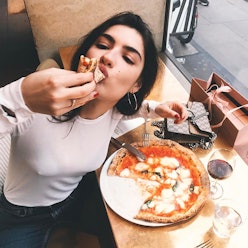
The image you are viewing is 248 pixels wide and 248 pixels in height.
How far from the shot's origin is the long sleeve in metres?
0.82

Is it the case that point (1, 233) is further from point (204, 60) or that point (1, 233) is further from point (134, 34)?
point (204, 60)

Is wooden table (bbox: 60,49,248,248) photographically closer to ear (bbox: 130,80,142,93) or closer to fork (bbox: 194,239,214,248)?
fork (bbox: 194,239,214,248)

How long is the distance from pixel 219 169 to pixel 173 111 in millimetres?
368

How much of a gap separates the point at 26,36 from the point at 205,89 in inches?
92.2

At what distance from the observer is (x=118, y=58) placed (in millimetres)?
1188

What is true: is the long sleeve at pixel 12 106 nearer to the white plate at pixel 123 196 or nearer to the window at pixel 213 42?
the white plate at pixel 123 196

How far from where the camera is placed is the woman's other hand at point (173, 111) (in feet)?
4.58

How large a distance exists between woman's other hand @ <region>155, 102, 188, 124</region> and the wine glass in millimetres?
252

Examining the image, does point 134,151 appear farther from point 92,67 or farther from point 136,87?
point 92,67

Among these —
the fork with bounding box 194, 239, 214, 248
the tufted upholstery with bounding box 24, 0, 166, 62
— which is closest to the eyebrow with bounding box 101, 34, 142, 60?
the fork with bounding box 194, 239, 214, 248

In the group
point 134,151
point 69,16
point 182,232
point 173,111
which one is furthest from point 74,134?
point 69,16

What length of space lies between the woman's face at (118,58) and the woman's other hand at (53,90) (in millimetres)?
317

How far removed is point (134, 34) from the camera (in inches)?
50.1

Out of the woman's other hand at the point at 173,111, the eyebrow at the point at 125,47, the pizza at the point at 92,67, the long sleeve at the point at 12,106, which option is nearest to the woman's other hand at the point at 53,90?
the long sleeve at the point at 12,106
